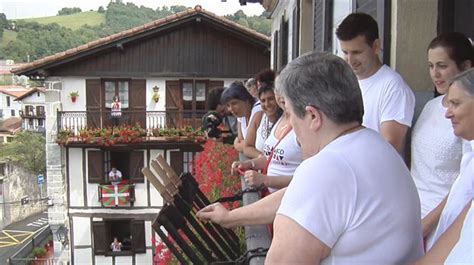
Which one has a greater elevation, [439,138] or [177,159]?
[439,138]

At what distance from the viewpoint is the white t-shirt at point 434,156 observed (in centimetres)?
188

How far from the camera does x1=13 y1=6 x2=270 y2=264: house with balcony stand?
1594 cm

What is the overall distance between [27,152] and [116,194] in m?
21.5

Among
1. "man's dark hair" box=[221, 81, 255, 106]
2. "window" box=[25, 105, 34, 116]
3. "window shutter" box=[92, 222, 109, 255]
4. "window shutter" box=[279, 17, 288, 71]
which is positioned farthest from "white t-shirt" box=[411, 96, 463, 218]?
"window" box=[25, 105, 34, 116]

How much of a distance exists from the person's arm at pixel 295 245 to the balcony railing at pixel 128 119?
14858 millimetres

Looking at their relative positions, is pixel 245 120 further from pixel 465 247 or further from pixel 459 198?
pixel 465 247

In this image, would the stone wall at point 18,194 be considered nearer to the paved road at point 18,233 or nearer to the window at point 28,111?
the paved road at point 18,233

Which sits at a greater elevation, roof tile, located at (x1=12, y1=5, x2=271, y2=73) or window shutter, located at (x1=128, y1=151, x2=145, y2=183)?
roof tile, located at (x1=12, y1=5, x2=271, y2=73)

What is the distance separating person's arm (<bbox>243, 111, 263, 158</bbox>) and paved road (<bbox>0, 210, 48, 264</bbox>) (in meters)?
24.7

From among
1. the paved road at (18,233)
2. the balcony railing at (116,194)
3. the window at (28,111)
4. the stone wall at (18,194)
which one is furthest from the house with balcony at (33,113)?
the balcony railing at (116,194)

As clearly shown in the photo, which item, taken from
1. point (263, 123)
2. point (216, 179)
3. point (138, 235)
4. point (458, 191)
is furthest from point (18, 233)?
point (458, 191)

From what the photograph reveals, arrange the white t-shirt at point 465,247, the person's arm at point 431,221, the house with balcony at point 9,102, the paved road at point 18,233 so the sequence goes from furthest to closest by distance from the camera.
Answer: the house with balcony at point 9,102
the paved road at point 18,233
the person's arm at point 431,221
the white t-shirt at point 465,247

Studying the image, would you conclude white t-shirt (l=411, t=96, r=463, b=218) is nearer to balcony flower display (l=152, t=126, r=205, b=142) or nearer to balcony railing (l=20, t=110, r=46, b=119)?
balcony flower display (l=152, t=126, r=205, b=142)

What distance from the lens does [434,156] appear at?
1929 mm
